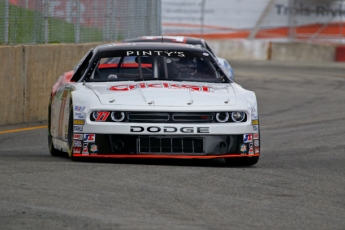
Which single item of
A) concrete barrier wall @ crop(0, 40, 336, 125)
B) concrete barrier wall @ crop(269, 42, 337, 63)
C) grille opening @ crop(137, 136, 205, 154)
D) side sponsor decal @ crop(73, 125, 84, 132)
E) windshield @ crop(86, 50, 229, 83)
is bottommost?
concrete barrier wall @ crop(269, 42, 337, 63)

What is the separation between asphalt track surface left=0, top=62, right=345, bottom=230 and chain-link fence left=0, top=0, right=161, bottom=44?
3853 millimetres

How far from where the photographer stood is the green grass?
54.1 feet

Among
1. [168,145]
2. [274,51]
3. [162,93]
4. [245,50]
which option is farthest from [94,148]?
[274,51]

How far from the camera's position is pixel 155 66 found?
36.3 ft

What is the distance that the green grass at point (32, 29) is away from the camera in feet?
54.1

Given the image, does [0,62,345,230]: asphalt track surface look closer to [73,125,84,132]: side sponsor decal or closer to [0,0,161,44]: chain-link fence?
[73,125,84,132]: side sponsor decal

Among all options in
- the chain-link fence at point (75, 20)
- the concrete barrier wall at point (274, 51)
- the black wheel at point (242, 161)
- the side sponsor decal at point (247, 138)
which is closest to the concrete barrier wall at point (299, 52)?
the concrete barrier wall at point (274, 51)

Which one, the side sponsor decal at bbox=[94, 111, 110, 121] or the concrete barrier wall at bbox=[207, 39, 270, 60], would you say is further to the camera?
the concrete barrier wall at bbox=[207, 39, 270, 60]

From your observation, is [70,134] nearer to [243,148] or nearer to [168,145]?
[168,145]

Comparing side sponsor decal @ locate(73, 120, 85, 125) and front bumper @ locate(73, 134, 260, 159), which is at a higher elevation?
side sponsor decal @ locate(73, 120, 85, 125)

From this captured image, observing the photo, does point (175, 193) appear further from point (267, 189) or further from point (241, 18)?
point (241, 18)

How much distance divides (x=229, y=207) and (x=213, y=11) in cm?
3142

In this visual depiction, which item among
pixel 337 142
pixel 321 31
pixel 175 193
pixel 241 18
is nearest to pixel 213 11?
pixel 241 18

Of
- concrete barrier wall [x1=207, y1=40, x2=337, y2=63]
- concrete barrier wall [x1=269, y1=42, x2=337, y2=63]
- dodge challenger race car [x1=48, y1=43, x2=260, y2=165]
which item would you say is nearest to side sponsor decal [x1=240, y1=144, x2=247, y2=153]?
dodge challenger race car [x1=48, y1=43, x2=260, y2=165]
